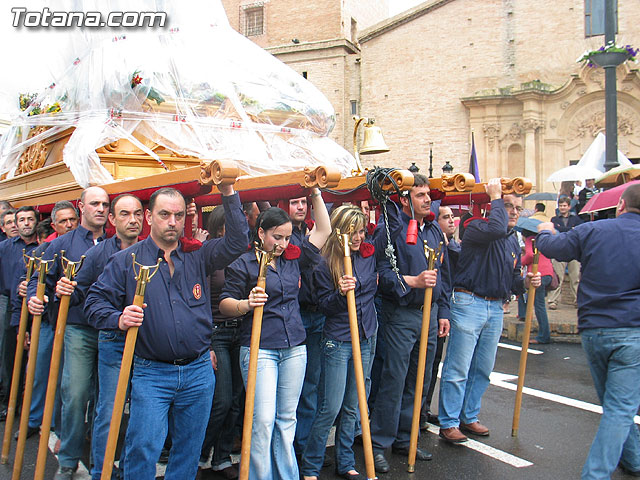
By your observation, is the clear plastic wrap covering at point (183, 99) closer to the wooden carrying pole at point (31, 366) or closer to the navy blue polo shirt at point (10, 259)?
the navy blue polo shirt at point (10, 259)

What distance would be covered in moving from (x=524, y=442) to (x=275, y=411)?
2475 millimetres

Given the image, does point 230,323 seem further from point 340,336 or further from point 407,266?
point 407,266

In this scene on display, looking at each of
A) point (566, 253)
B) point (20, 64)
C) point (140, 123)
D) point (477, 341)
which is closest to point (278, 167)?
point (140, 123)

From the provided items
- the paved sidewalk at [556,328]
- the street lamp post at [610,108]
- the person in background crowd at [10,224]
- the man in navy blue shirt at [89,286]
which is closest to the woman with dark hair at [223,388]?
the man in navy blue shirt at [89,286]

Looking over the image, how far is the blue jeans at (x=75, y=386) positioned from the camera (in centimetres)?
421

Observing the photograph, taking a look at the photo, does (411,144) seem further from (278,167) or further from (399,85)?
(278,167)

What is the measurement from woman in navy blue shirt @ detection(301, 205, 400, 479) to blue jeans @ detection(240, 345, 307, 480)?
1.22 ft

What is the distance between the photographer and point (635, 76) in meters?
21.0

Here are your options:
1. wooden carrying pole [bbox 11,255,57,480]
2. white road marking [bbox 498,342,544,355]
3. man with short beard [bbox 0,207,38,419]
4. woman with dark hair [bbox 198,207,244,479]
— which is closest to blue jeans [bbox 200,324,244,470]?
woman with dark hair [bbox 198,207,244,479]

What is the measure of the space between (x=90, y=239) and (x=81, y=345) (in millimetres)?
806

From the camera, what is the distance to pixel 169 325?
332 cm

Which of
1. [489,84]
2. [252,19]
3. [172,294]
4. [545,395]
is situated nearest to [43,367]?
[172,294]

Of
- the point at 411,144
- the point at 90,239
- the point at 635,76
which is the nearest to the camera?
the point at 90,239

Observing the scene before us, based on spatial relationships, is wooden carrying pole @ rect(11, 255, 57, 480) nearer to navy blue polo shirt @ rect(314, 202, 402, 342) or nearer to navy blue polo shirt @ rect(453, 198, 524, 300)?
navy blue polo shirt @ rect(314, 202, 402, 342)
